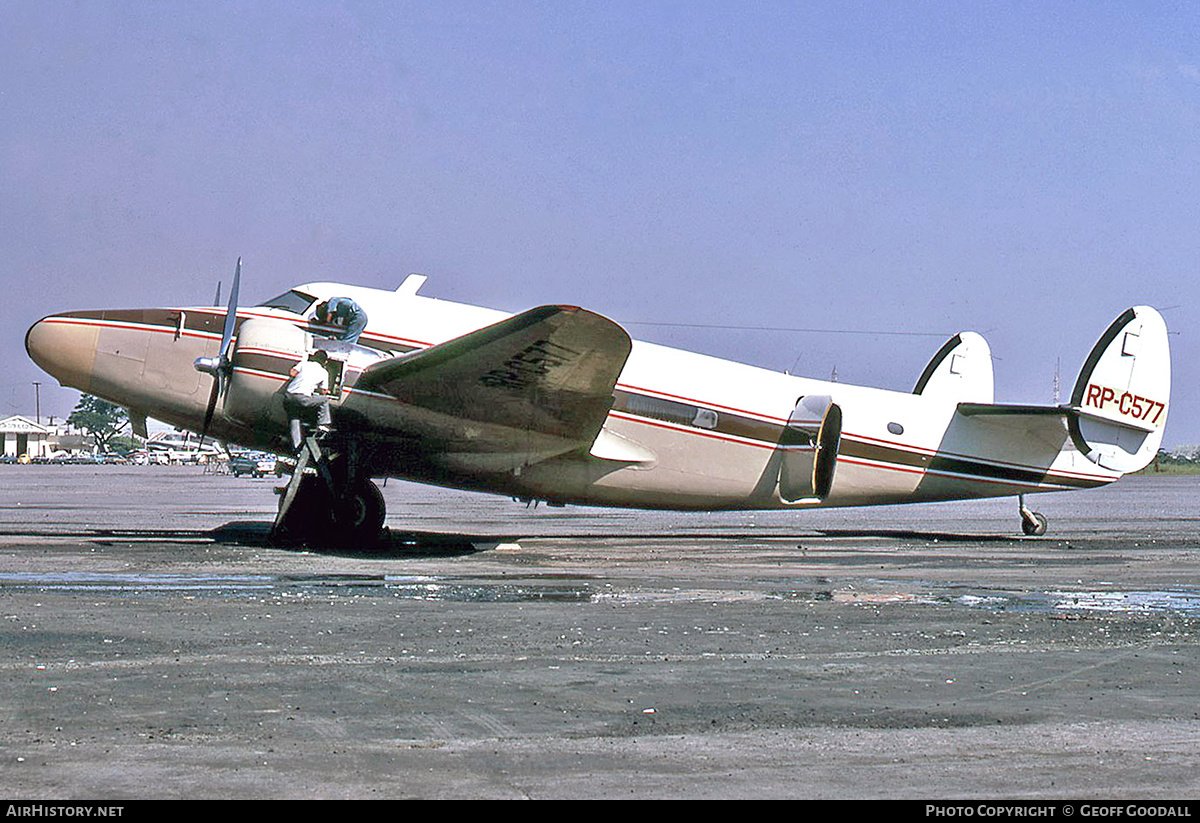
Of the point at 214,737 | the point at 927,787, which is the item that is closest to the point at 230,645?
the point at 214,737

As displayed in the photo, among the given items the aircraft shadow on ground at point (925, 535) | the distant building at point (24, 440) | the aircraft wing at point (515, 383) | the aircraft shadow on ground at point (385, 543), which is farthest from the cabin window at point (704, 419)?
the distant building at point (24, 440)

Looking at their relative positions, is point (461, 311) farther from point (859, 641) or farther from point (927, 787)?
Answer: point (927, 787)

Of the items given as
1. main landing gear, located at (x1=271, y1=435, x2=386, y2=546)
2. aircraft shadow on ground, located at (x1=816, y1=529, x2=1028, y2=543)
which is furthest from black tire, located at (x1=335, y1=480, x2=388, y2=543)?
aircraft shadow on ground, located at (x1=816, y1=529, x2=1028, y2=543)

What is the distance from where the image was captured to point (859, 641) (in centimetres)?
930

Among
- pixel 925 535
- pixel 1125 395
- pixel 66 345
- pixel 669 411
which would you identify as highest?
pixel 66 345

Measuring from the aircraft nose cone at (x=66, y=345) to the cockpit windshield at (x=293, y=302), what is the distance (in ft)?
7.93

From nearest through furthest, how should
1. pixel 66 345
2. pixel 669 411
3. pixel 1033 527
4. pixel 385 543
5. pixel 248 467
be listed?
pixel 66 345
pixel 385 543
pixel 669 411
pixel 1033 527
pixel 248 467

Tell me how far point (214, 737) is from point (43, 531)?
16.9 m

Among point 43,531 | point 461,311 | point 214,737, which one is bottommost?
point 43,531

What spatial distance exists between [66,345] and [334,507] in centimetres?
426

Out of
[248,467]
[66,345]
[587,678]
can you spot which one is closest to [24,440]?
[248,467]

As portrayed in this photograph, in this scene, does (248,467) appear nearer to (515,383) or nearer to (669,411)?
(669,411)

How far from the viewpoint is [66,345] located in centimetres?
1789
